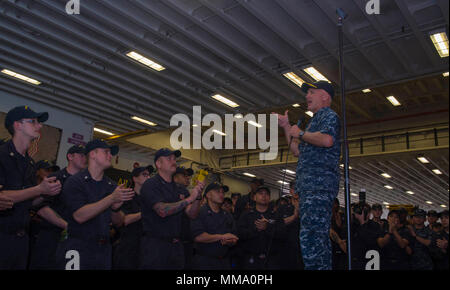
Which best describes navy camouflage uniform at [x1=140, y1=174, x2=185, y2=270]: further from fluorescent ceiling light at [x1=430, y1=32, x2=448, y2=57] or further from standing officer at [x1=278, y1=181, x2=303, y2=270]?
fluorescent ceiling light at [x1=430, y1=32, x2=448, y2=57]

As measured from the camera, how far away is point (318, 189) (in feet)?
8.27

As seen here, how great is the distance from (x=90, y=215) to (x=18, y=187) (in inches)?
24.8

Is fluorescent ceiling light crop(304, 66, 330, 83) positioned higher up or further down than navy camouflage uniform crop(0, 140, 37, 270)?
higher up

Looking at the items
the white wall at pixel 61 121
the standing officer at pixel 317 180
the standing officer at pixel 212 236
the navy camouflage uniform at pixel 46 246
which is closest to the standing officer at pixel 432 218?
the standing officer at pixel 212 236

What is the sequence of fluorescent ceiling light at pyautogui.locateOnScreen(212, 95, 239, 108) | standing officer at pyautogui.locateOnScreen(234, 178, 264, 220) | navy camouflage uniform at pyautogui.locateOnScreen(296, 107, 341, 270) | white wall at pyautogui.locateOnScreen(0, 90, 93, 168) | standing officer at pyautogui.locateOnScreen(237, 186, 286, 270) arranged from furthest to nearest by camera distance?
white wall at pyautogui.locateOnScreen(0, 90, 93, 168) → fluorescent ceiling light at pyautogui.locateOnScreen(212, 95, 239, 108) → standing officer at pyautogui.locateOnScreen(234, 178, 264, 220) → standing officer at pyautogui.locateOnScreen(237, 186, 286, 270) → navy camouflage uniform at pyautogui.locateOnScreen(296, 107, 341, 270)

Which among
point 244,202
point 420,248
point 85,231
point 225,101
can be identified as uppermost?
point 225,101

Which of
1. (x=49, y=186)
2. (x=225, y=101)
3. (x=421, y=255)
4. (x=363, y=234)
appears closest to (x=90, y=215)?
(x=49, y=186)

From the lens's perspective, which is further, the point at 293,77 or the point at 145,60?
the point at 293,77

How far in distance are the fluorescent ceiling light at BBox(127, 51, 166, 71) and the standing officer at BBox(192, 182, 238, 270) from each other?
13.8 ft

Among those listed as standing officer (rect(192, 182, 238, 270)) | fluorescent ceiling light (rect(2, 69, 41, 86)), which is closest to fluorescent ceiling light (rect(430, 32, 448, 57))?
standing officer (rect(192, 182, 238, 270))

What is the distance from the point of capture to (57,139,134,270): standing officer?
2752mm

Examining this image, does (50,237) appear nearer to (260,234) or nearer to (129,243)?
(129,243)

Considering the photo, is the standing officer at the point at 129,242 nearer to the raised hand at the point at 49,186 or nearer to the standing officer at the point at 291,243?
the raised hand at the point at 49,186

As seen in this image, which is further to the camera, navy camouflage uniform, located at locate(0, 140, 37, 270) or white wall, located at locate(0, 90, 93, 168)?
white wall, located at locate(0, 90, 93, 168)
